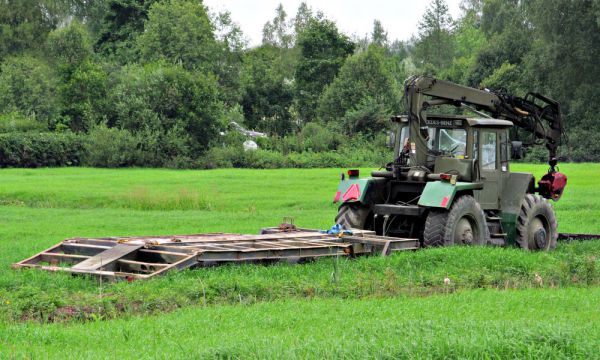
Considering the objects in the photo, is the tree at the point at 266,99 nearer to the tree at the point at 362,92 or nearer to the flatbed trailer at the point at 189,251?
the tree at the point at 362,92

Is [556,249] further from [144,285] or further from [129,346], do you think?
[129,346]

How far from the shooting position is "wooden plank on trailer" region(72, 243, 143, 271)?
48.8 ft

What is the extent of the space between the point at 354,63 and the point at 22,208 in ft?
145

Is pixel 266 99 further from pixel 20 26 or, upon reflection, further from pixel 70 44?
pixel 20 26

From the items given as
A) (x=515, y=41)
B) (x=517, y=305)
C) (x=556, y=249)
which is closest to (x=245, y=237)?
(x=517, y=305)

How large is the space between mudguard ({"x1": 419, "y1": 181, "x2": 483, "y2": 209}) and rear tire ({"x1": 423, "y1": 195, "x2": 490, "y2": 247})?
0.87 feet

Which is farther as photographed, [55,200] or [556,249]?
[55,200]

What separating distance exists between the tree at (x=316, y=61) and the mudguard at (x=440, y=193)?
62.0m

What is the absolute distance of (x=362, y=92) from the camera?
234ft

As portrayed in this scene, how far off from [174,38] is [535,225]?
58.3 meters

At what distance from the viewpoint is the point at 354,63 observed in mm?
72938

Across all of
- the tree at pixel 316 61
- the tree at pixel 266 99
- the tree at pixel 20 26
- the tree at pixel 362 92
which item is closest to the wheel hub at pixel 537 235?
the tree at pixel 362 92

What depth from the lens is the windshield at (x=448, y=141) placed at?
789 inches

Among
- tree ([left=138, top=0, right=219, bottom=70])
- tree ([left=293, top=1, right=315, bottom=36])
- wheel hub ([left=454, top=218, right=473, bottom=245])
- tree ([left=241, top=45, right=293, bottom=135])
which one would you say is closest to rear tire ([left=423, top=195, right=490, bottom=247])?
wheel hub ([left=454, top=218, right=473, bottom=245])
